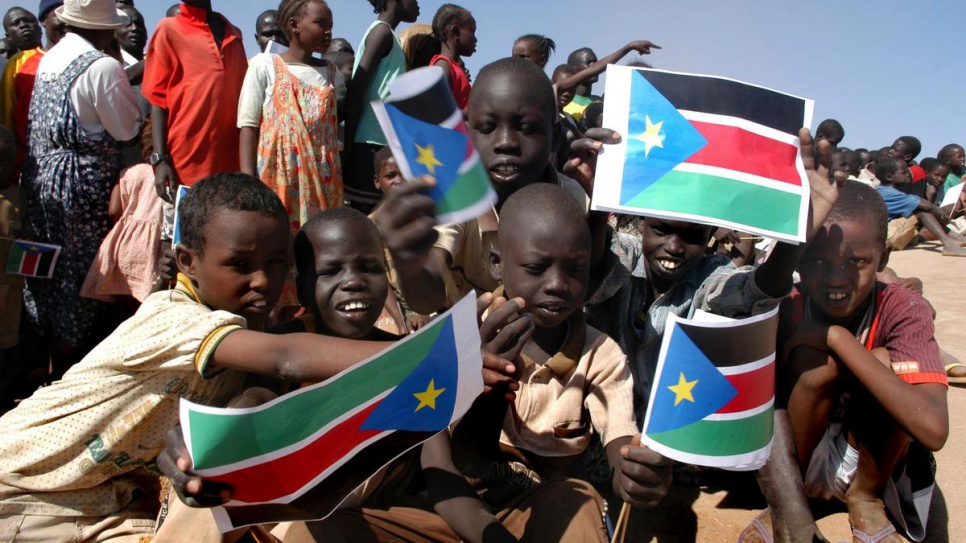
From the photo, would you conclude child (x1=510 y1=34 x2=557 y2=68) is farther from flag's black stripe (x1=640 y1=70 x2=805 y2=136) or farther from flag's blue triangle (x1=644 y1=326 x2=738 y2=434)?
flag's blue triangle (x1=644 y1=326 x2=738 y2=434)

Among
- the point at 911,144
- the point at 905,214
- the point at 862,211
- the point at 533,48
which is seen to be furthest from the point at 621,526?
the point at 911,144

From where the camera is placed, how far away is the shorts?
9.15ft

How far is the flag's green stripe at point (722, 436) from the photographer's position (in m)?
2.14

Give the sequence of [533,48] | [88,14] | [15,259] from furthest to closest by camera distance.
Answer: [533,48], [88,14], [15,259]

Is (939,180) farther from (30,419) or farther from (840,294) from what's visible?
(30,419)

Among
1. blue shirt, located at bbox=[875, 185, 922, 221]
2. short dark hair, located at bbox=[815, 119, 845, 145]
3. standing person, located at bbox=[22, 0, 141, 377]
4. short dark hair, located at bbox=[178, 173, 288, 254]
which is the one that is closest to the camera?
short dark hair, located at bbox=[178, 173, 288, 254]

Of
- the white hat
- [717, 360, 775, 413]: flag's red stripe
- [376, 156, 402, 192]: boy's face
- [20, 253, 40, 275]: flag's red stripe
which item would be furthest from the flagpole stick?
the white hat

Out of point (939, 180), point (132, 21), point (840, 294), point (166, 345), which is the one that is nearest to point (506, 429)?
point (166, 345)

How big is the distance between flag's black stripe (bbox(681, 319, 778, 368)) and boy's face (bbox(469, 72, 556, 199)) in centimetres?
118

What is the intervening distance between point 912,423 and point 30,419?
9.23ft

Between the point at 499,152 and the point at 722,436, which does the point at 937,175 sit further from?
the point at 722,436

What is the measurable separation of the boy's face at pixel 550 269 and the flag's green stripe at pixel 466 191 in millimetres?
377

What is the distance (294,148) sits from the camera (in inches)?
166

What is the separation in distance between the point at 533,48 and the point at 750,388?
17.3ft
